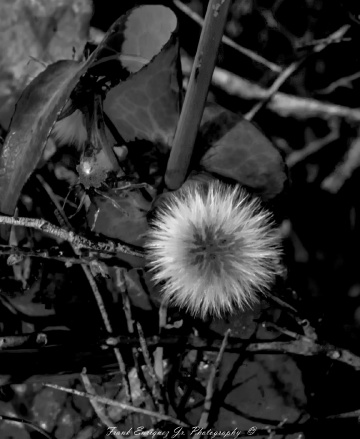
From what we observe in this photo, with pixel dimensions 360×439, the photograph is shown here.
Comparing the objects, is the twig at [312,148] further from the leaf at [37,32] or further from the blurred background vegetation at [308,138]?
the leaf at [37,32]

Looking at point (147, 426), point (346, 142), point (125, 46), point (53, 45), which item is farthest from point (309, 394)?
point (53, 45)

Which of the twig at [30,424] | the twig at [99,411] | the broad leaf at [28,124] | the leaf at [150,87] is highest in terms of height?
the leaf at [150,87]

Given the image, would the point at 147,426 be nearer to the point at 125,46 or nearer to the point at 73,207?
the point at 73,207

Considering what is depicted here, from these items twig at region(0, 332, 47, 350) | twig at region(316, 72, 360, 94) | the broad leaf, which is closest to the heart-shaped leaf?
the broad leaf

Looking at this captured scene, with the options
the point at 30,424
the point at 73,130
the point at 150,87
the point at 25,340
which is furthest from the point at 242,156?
the point at 30,424

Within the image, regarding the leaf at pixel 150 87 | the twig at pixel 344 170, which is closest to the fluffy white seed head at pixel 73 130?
the leaf at pixel 150 87
